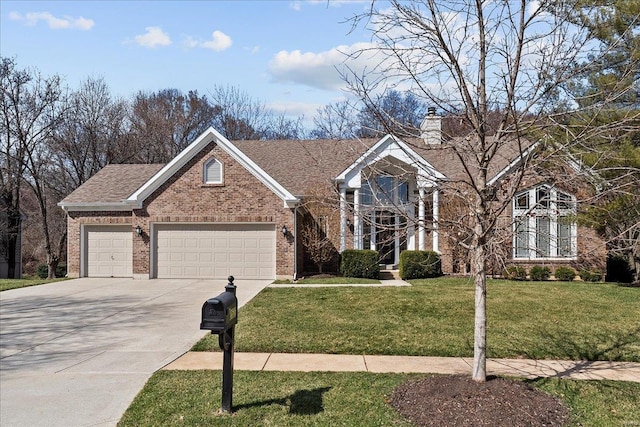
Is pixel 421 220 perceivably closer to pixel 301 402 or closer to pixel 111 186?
pixel 301 402

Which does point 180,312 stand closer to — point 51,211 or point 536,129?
point 536,129

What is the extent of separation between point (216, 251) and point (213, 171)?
2860mm

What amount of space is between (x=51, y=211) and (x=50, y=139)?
251 inches

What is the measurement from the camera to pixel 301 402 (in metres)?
5.27

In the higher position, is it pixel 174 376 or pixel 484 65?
pixel 484 65

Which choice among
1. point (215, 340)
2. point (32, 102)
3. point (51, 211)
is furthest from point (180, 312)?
point (51, 211)

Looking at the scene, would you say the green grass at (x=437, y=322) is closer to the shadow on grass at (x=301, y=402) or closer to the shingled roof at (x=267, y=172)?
the shadow on grass at (x=301, y=402)

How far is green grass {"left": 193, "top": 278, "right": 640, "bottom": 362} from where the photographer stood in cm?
759

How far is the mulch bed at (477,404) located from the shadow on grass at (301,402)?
2.71ft

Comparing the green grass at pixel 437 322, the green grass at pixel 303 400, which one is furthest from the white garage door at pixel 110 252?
the green grass at pixel 303 400

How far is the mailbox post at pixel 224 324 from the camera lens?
15.6 feet

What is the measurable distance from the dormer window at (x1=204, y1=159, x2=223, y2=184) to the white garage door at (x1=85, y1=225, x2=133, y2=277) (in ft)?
13.2

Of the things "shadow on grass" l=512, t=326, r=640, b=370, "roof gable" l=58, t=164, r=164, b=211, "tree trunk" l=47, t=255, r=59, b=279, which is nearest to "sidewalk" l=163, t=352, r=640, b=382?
"shadow on grass" l=512, t=326, r=640, b=370

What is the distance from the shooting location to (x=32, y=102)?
26.3 meters
